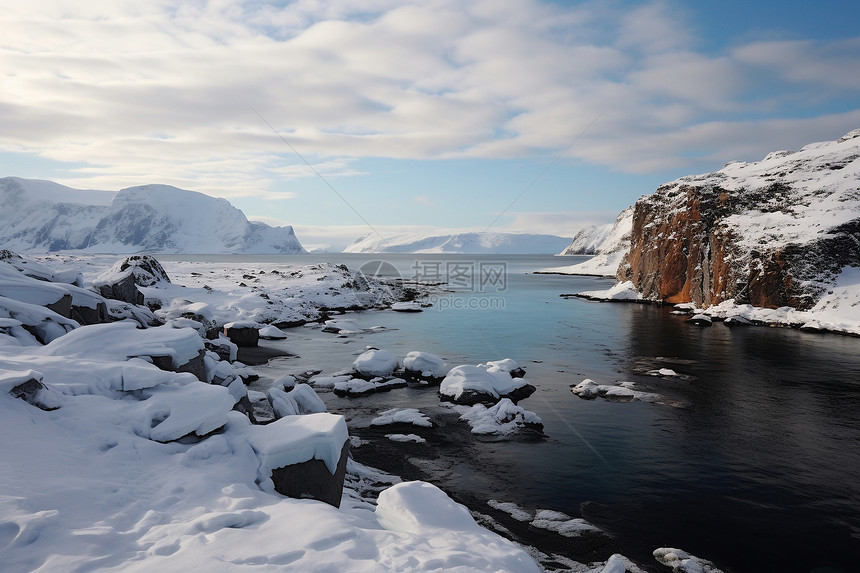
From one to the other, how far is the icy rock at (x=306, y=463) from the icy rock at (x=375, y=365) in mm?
16484

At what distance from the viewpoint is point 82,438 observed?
908cm

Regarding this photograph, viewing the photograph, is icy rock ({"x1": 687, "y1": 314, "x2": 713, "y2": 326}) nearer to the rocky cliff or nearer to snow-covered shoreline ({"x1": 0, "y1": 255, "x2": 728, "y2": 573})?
the rocky cliff

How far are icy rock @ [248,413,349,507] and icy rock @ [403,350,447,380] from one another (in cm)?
1672

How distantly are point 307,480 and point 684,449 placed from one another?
14434 millimetres

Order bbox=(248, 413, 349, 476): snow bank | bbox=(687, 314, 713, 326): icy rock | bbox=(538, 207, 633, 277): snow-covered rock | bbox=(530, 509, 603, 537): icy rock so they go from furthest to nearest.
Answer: bbox=(538, 207, 633, 277): snow-covered rock, bbox=(687, 314, 713, 326): icy rock, bbox=(530, 509, 603, 537): icy rock, bbox=(248, 413, 349, 476): snow bank

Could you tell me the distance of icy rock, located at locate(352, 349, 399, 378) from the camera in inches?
1037

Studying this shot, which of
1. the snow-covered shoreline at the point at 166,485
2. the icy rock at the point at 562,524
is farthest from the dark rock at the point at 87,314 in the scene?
the icy rock at the point at 562,524

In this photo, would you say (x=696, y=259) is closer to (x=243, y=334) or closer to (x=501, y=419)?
(x=501, y=419)

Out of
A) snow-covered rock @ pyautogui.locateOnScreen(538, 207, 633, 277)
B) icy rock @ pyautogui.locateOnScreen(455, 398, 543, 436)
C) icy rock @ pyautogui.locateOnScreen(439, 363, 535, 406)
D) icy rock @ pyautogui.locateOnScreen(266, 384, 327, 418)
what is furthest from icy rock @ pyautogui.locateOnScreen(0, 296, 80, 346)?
snow-covered rock @ pyautogui.locateOnScreen(538, 207, 633, 277)

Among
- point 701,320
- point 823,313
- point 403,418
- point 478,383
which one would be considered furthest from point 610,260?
point 403,418

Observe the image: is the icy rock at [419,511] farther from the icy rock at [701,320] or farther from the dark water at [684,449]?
the icy rock at [701,320]

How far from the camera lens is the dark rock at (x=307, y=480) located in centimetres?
918

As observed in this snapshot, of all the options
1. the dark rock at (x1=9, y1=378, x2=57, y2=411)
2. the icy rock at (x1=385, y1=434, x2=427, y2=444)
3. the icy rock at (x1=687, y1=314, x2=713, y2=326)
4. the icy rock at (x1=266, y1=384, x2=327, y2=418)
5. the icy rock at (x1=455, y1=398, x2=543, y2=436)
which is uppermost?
the dark rock at (x1=9, y1=378, x2=57, y2=411)

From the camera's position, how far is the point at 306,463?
30.7 ft
